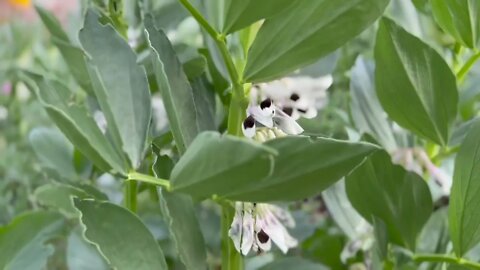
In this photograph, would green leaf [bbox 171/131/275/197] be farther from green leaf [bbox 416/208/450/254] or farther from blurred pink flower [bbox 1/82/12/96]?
blurred pink flower [bbox 1/82/12/96]

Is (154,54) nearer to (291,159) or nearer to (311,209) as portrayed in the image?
(291,159)

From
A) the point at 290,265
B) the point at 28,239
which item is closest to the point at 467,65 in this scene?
the point at 290,265

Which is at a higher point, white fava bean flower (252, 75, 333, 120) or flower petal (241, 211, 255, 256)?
white fava bean flower (252, 75, 333, 120)

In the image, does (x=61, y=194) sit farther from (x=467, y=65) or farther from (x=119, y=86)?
(x=467, y=65)

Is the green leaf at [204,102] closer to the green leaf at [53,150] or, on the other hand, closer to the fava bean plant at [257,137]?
the fava bean plant at [257,137]

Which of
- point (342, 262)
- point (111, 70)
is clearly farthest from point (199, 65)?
point (342, 262)

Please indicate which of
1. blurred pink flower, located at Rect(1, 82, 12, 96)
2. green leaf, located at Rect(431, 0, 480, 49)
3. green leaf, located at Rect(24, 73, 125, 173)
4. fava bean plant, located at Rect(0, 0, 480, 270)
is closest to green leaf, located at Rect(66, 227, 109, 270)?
fava bean plant, located at Rect(0, 0, 480, 270)
